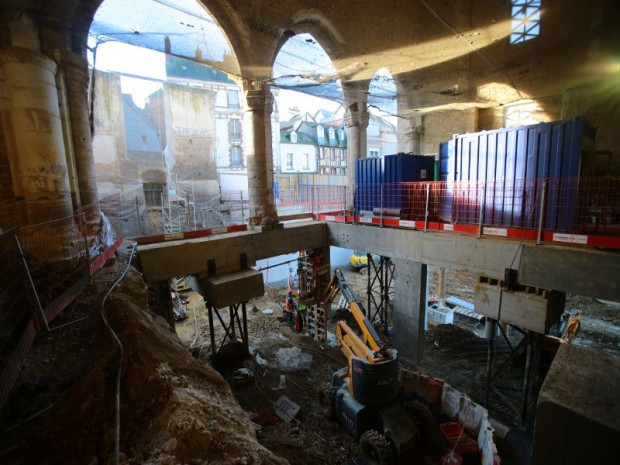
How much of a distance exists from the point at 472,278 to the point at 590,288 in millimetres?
13596

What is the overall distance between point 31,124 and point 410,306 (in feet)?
33.0

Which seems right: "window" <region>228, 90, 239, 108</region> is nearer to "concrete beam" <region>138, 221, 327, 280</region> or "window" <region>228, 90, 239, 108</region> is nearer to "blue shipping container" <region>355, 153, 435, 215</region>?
"blue shipping container" <region>355, 153, 435, 215</region>

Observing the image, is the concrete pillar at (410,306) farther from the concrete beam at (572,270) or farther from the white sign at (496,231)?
the concrete beam at (572,270)

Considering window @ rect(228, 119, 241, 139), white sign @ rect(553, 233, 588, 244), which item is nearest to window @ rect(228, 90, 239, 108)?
window @ rect(228, 119, 241, 139)

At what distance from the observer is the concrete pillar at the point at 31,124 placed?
16.4ft

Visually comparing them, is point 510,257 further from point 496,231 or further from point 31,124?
point 31,124

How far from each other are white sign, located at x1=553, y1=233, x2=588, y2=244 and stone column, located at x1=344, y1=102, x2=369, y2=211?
6765 mm

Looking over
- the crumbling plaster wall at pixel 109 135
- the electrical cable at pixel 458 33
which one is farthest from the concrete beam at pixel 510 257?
the crumbling plaster wall at pixel 109 135

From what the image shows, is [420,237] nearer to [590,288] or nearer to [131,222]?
[590,288]

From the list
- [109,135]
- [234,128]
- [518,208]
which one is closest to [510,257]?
[518,208]

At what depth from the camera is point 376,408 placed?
6.30 metres

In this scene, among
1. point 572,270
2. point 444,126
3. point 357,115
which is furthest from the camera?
point 444,126

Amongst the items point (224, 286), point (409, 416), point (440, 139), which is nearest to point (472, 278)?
point (440, 139)

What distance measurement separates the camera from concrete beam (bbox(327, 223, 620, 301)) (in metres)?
5.92
